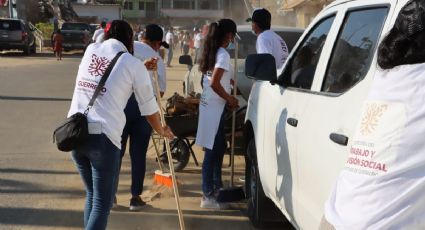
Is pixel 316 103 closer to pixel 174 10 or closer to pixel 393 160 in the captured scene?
pixel 393 160

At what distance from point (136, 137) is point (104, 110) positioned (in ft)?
5.39

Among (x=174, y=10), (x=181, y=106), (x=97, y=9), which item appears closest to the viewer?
(x=181, y=106)

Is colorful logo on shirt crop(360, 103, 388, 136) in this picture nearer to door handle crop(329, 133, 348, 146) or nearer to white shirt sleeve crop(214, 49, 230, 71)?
door handle crop(329, 133, 348, 146)

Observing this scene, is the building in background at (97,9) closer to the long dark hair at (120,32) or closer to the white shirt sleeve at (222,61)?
the white shirt sleeve at (222,61)

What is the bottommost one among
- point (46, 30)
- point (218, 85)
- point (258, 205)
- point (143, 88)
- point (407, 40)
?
point (258, 205)

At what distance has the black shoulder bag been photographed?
372cm

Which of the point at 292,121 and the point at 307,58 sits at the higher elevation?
the point at 307,58

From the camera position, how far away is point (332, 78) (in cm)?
335

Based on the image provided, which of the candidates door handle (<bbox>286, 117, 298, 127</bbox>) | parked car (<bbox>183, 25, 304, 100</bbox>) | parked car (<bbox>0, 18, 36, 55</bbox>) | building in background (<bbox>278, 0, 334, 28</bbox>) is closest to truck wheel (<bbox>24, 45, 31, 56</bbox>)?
parked car (<bbox>0, 18, 36, 55</bbox>)

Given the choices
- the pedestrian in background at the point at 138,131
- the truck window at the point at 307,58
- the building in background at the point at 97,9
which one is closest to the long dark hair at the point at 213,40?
the pedestrian in background at the point at 138,131

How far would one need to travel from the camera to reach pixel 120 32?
14.0ft

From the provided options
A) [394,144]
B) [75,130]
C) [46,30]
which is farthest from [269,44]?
[46,30]

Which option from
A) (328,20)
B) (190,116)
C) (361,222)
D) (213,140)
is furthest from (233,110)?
(361,222)

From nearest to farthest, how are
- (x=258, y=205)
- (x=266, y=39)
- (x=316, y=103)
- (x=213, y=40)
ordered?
(x=316, y=103) < (x=258, y=205) < (x=213, y=40) < (x=266, y=39)
